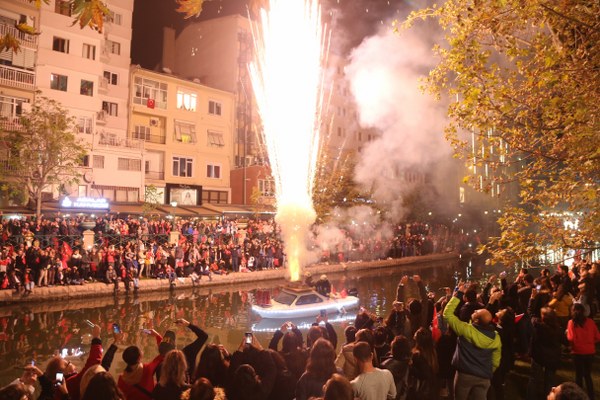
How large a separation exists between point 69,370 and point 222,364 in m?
2.08

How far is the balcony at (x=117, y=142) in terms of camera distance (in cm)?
4246

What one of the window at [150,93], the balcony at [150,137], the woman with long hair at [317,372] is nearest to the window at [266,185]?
the balcony at [150,137]

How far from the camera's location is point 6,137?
33594 mm

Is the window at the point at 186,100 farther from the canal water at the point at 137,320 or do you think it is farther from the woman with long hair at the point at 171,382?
the woman with long hair at the point at 171,382

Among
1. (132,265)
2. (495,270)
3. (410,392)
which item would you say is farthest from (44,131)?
(495,270)

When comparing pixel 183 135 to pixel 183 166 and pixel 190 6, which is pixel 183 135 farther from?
pixel 190 6

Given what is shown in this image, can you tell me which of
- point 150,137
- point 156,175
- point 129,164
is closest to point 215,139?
point 150,137

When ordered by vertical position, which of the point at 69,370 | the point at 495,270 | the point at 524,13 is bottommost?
the point at 495,270

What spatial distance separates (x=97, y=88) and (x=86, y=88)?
3.50 feet

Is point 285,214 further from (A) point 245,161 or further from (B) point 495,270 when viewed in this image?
(A) point 245,161

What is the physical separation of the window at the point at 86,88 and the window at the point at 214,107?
14.0 m

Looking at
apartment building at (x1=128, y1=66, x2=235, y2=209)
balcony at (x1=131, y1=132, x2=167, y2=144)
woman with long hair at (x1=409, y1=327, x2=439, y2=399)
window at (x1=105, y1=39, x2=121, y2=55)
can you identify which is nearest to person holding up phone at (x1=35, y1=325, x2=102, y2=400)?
woman with long hair at (x1=409, y1=327, x2=439, y2=399)

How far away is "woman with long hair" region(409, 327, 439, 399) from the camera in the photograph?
682 centimetres

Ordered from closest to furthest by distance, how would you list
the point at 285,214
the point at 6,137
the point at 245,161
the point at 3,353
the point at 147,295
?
the point at 3,353, the point at 147,295, the point at 285,214, the point at 6,137, the point at 245,161
